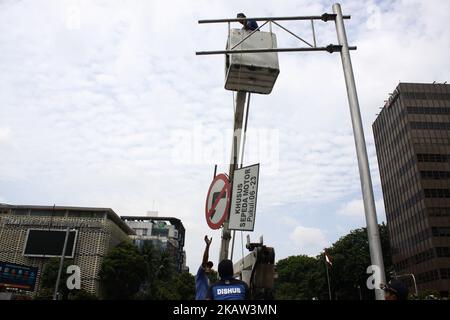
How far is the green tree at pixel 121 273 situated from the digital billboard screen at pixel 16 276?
976 centimetres

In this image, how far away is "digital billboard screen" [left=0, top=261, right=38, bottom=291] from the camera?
4016cm

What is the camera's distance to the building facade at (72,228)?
170 feet

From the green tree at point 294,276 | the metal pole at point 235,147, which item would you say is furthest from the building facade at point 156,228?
the metal pole at point 235,147

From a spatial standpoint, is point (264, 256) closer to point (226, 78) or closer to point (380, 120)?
point (226, 78)

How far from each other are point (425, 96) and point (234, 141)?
66.6m

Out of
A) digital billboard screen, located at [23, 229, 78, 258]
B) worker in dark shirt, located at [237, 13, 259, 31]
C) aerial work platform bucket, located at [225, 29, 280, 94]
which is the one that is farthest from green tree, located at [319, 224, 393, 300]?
worker in dark shirt, located at [237, 13, 259, 31]

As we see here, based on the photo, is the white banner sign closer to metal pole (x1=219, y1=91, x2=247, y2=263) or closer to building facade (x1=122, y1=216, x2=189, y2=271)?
metal pole (x1=219, y1=91, x2=247, y2=263)

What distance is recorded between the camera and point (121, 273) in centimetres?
4972

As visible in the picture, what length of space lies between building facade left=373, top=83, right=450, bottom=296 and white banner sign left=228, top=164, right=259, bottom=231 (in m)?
57.6

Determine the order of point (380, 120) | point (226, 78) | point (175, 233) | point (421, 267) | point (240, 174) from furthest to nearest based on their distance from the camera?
point (175, 233) < point (380, 120) < point (421, 267) < point (226, 78) < point (240, 174)

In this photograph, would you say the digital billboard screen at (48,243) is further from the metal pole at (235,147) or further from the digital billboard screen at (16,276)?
the metal pole at (235,147)

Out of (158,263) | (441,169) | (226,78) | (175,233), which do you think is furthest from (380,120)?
(226,78)
